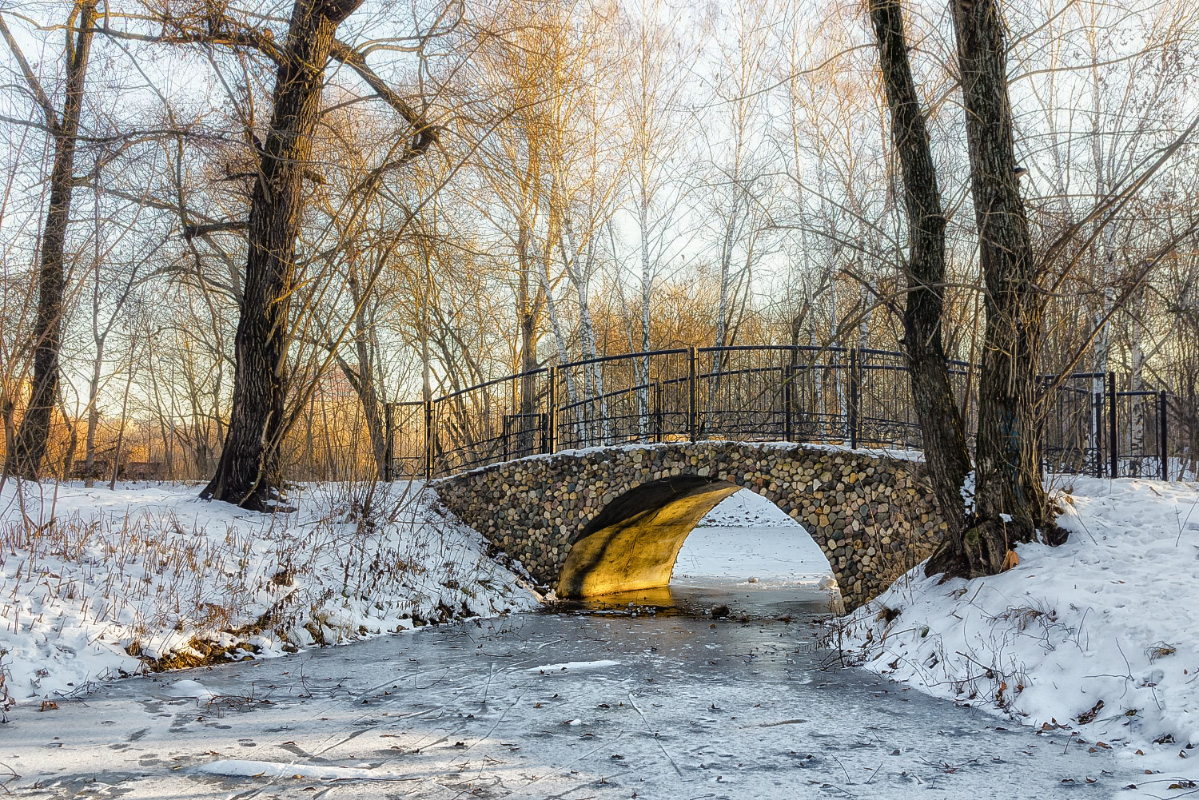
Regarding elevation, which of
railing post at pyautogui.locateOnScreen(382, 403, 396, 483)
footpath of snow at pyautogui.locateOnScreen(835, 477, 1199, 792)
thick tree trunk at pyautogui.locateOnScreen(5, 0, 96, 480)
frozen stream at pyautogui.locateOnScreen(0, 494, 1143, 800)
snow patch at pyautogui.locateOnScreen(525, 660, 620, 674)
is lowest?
snow patch at pyautogui.locateOnScreen(525, 660, 620, 674)

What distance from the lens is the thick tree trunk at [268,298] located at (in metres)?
10.1

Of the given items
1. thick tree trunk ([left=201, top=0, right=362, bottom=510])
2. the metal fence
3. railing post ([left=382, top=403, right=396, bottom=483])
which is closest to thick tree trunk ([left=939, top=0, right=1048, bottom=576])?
the metal fence

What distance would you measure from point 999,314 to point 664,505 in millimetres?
6707

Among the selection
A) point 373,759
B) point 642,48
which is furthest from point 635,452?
point 642,48

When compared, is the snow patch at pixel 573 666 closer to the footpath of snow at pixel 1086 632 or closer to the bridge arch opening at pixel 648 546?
the footpath of snow at pixel 1086 632

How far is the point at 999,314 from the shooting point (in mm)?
6215

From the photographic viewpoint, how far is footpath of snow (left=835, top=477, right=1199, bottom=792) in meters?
4.40

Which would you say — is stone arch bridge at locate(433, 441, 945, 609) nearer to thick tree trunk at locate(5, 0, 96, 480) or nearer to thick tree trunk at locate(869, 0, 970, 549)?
thick tree trunk at locate(869, 0, 970, 549)

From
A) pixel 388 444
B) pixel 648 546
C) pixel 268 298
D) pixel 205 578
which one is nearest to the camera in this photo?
pixel 205 578

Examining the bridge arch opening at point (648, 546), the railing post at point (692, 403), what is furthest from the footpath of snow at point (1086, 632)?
the bridge arch opening at point (648, 546)

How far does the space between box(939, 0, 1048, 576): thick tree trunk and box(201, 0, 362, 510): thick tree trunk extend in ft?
23.3

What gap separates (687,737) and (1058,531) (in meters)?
3.67

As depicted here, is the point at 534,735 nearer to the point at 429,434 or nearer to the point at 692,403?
the point at 692,403

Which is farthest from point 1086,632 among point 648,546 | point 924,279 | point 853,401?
point 648,546
